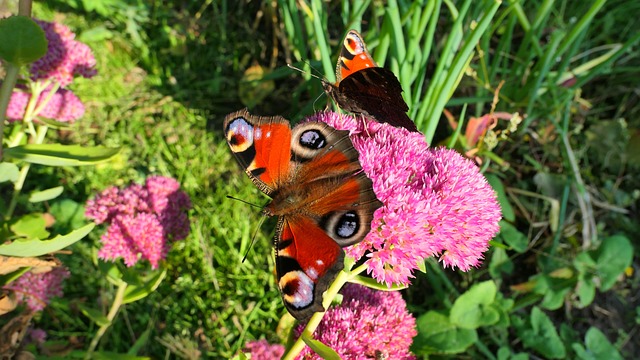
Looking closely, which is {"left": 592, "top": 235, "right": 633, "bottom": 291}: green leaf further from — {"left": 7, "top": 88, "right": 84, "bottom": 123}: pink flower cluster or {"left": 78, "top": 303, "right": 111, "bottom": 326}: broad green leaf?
{"left": 7, "top": 88, "right": 84, "bottom": 123}: pink flower cluster

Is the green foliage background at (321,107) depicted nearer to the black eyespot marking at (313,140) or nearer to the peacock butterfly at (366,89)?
the peacock butterfly at (366,89)

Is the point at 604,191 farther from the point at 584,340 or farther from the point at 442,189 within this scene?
the point at 442,189

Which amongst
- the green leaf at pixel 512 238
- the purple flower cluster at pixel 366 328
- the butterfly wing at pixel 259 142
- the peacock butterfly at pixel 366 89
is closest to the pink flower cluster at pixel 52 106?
the butterfly wing at pixel 259 142

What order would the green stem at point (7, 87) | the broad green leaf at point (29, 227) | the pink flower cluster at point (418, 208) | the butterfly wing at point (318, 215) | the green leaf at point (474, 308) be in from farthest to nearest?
the green leaf at point (474, 308)
the broad green leaf at point (29, 227)
the green stem at point (7, 87)
the pink flower cluster at point (418, 208)
the butterfly wing at point (318, 215)

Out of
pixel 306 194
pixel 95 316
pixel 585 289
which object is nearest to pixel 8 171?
pixel 95 316

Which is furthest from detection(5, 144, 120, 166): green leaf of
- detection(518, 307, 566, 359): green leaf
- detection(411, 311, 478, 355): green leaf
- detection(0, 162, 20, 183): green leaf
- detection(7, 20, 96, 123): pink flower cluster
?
detection(518, 307, 566, 359): green leaf

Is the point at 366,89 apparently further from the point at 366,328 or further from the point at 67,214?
the point at 67,214
